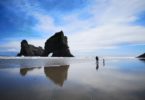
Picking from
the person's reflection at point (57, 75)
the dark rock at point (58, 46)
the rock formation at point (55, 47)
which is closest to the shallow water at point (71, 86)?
the person's reflection at point (57, 75)

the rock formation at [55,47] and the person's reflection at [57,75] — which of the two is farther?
the rock formation at [55,47]

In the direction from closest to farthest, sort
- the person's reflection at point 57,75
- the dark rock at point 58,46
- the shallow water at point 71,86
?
the shallow water at point 71,86
the person's reflection at point 57,75
the dark rock at point 58,46

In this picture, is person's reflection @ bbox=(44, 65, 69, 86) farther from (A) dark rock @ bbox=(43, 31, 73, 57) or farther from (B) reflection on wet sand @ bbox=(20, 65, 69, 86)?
(A) dark rock @ bbox=(43, 31, 73, 57)

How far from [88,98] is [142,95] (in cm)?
273

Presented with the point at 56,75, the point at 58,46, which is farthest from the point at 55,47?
the point at 56,75

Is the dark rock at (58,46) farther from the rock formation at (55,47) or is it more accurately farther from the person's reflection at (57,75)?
the person's reflection at (57,75)

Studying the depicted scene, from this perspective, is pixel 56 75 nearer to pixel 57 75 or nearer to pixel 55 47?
pixel 57 75

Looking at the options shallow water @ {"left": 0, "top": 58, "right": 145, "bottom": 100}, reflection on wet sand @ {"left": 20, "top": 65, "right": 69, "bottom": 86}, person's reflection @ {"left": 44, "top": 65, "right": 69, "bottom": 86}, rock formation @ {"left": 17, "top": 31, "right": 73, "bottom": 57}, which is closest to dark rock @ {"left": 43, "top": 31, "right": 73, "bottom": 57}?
rock formation @ {"left": 17, "top": 31, "right": 73, "bottom": 57}

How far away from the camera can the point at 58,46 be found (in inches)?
3826

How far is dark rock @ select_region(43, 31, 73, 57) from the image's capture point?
96.2 metres

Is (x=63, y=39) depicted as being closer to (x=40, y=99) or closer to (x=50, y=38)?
(x=50, y=38)

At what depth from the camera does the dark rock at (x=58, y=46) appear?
9625cm

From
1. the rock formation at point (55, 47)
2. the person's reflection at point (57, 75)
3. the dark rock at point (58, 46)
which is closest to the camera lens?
the person's reflection at point (57, 75)

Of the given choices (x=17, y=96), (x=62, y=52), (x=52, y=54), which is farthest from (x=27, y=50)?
(x=17, y=96)
